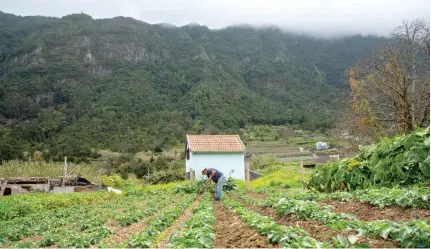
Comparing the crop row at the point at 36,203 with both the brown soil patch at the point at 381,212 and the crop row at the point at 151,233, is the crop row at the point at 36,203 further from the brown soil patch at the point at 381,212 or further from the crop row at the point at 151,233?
the brown soil patch at the point at 381,212

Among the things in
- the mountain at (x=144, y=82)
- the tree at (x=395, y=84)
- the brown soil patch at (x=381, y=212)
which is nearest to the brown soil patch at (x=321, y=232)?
the brown soil patch at (x=381, y=212)

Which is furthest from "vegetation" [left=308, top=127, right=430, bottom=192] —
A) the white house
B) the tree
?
the white house

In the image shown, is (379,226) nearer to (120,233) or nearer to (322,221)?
(322,221)

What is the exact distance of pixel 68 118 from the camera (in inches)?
3155

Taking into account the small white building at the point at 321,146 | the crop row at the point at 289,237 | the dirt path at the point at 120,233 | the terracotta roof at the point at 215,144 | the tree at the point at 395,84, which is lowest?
the small white building at the point at 321,146

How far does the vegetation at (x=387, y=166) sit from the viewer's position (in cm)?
1108

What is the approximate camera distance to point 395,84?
22.6 m

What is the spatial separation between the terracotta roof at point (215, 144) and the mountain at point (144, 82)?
13203 millimetres

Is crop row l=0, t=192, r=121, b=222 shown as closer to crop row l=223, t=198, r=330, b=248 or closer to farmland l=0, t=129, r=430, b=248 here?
farmland l=0, t=129, r=430, b=248

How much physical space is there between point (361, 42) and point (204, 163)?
138502 mm

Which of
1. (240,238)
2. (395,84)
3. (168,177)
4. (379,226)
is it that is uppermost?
(395,84)

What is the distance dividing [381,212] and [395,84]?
677 inches

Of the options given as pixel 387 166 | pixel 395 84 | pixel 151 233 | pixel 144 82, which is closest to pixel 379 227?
pixel 151 233

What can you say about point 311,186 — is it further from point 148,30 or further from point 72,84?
point 148,30
